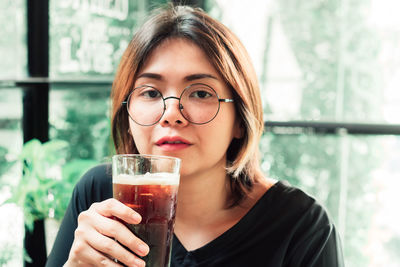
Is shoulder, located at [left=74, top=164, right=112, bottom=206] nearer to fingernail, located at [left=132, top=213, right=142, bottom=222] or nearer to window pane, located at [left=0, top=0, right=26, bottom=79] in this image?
fingernail, located at [left=132, top=213, right=142, bottom=222]

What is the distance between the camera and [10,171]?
3133 millimetres

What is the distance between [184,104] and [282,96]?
2.25 m

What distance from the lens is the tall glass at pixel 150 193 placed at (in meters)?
1.05

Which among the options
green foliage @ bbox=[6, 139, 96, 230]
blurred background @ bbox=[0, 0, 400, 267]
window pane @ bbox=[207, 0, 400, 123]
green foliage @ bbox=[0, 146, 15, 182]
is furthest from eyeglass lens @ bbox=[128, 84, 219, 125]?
window pane @ bbox=[207, 0, 400, 123]

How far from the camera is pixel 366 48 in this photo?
3395 millimetres

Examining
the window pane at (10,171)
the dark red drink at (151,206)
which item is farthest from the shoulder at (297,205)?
the window pane at (10,171)

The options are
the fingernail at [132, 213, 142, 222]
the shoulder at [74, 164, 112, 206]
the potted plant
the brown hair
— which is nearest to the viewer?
the fingernail at [132, 213, 142, 222]

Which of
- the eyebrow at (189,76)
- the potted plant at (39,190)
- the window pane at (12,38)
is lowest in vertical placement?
the potted plant at (39,190)

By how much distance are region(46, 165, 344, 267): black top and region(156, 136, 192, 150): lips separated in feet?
1.26

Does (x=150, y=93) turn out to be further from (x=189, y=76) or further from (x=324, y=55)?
(x=324, y=55)

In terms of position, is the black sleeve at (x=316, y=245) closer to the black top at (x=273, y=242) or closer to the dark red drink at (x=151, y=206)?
the black top at (x=273, y=242)

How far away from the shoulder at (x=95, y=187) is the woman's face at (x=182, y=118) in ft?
1.15

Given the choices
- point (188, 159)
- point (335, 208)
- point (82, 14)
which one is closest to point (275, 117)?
point (335, 208)

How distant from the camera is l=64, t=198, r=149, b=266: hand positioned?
3.45ft
